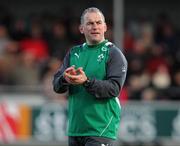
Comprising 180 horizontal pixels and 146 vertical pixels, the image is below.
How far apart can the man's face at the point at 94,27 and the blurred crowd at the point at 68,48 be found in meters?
8.72

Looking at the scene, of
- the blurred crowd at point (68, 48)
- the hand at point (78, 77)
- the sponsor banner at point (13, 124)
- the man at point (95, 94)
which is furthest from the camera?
the blurred crowd at point (68, 48)

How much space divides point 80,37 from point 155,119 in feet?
10.2

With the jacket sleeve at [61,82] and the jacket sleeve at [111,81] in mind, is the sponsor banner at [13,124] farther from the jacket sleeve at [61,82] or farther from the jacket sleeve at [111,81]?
the jacket sleeve at [111,81]

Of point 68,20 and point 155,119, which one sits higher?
point 68,20

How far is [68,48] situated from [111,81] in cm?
1045

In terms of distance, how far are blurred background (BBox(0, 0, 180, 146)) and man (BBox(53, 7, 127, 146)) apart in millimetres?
8483

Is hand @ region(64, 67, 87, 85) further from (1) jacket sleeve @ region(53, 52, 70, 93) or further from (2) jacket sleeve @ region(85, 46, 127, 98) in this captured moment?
(1) jacket sleeve @ region(53, 52, 70, 93)

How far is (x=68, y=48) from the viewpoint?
1720 centimetres

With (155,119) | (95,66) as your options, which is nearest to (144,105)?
(155,119)

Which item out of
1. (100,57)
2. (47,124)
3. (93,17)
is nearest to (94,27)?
(93,17)

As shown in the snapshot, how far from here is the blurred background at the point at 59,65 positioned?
1545cm

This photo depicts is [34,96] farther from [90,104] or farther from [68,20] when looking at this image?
[90,104]

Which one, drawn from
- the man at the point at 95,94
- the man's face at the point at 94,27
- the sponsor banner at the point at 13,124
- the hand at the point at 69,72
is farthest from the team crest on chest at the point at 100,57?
the sponsor banner at the point at 13,124

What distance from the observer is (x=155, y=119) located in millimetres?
15484
